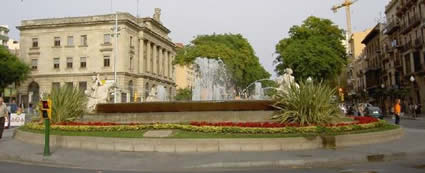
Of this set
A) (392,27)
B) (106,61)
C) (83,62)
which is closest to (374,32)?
(392,27)

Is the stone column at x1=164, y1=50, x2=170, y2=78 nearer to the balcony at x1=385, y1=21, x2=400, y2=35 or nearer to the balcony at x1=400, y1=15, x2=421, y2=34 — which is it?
the balcony at x1=385, y1=21, x2=400, y2=35

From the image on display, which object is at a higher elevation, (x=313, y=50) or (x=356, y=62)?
(x=356, y=62)

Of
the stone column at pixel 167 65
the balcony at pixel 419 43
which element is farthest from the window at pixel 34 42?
the balcony at pixel 419 43

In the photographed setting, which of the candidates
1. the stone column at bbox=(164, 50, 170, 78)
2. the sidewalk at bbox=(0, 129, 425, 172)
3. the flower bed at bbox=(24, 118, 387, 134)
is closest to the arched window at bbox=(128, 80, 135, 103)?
the stone column at bbox=(164, 50, 170, 78)

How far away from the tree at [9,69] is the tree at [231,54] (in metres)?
24.1

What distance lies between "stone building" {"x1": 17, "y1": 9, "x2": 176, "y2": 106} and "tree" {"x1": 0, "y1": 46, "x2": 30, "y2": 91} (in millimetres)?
4587

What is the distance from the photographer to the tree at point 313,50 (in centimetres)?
4344

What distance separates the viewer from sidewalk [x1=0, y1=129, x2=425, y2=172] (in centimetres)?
994

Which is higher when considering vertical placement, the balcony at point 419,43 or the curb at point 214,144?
the balcony at point 419,43

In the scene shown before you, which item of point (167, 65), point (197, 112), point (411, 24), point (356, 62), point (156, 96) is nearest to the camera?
point (197, 112)

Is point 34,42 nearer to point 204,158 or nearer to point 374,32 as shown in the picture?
point 374,32

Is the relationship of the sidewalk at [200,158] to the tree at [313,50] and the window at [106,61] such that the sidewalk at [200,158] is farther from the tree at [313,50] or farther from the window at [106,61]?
the window at [106,61]

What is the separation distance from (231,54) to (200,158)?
41655 mm

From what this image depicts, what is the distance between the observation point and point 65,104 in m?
17.5
